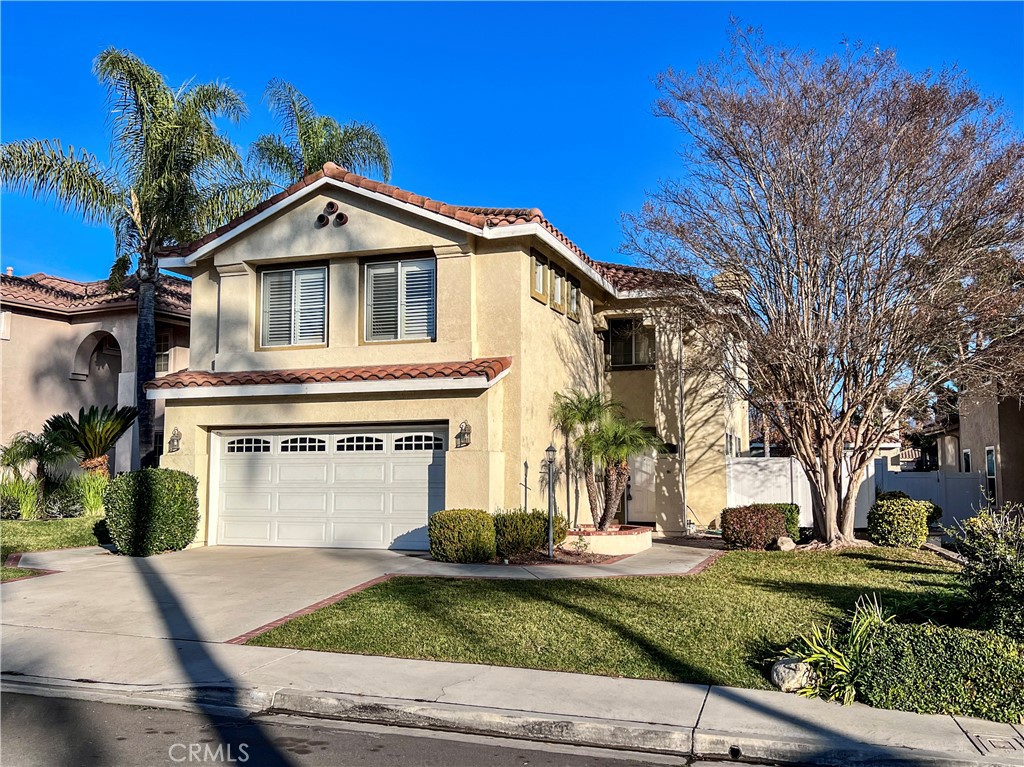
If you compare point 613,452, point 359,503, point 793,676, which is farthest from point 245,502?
point 793,676

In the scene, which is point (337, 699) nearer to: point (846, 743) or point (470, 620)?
point (470, 620)

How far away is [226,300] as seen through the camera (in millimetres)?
16984

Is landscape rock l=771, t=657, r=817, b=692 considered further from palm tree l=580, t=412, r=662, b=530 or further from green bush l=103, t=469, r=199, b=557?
green bush l=103, t=469, r=199, b=557

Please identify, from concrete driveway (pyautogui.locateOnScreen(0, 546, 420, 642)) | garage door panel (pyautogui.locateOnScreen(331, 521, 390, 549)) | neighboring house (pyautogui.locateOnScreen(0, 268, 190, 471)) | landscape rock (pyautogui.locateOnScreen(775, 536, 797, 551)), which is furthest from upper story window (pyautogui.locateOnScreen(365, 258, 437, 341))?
neighboring house (pyautogui.locateOnScreen(0, 268, 190, 471))

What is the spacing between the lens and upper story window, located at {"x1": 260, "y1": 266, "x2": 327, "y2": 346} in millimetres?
16547

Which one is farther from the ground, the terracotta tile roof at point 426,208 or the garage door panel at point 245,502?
the terracotta tile roof at point 426,208

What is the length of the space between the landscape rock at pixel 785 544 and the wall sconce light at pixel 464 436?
6352 millimetres

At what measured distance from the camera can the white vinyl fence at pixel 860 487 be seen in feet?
67.5

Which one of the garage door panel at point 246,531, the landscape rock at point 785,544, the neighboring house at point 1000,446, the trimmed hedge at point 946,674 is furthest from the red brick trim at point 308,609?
the neighboring house at point 1000,446

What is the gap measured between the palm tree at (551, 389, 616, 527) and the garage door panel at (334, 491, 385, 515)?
3864 millimetres

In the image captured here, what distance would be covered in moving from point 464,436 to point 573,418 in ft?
11.1

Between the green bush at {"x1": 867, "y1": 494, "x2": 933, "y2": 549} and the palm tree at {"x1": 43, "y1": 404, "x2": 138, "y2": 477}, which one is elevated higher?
the palm tree at {"x1": 43, "y1": 404, "x2": 138, "y2": 477}

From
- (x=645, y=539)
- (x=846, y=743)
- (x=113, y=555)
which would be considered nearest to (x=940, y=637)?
(x=846, y=743)

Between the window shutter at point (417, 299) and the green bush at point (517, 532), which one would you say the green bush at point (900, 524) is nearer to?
the green bush at point (517, 532)
